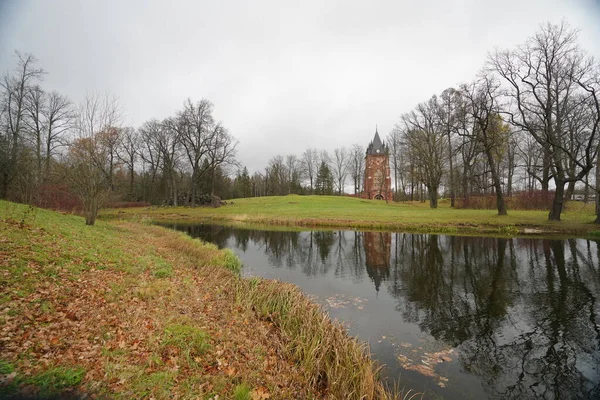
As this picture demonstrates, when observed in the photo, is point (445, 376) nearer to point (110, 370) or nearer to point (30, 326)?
point (110, 370)

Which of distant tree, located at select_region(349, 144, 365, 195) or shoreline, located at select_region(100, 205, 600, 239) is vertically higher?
distant tree, located at select_region(349, 144, 365, 195)

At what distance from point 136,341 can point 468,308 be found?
7780 mm

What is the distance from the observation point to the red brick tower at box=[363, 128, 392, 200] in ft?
187

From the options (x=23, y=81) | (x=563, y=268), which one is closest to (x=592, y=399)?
(x=563, y=268)

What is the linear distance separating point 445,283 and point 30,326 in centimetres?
1057

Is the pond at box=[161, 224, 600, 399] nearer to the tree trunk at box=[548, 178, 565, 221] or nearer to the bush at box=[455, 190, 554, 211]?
the tree trunk at box=[548, 178, 565, 221]

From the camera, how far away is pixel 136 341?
417cm

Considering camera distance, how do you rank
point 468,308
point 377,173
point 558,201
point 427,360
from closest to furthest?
point 427,360 → point 468,308 → point 558,201 → point 377,173

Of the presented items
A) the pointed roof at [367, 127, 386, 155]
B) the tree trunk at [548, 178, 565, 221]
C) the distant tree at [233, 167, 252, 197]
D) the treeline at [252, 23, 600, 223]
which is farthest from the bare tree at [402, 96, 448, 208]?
the distant tree at [233, 167, 252, 197]

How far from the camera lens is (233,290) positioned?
739 cm

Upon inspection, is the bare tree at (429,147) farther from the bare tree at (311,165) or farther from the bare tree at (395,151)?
the bare tree at (311,165)

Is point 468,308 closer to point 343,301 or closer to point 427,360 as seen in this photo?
point 427,360

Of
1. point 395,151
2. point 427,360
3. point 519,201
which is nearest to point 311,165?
point 395,151

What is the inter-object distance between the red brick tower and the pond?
138 feet
